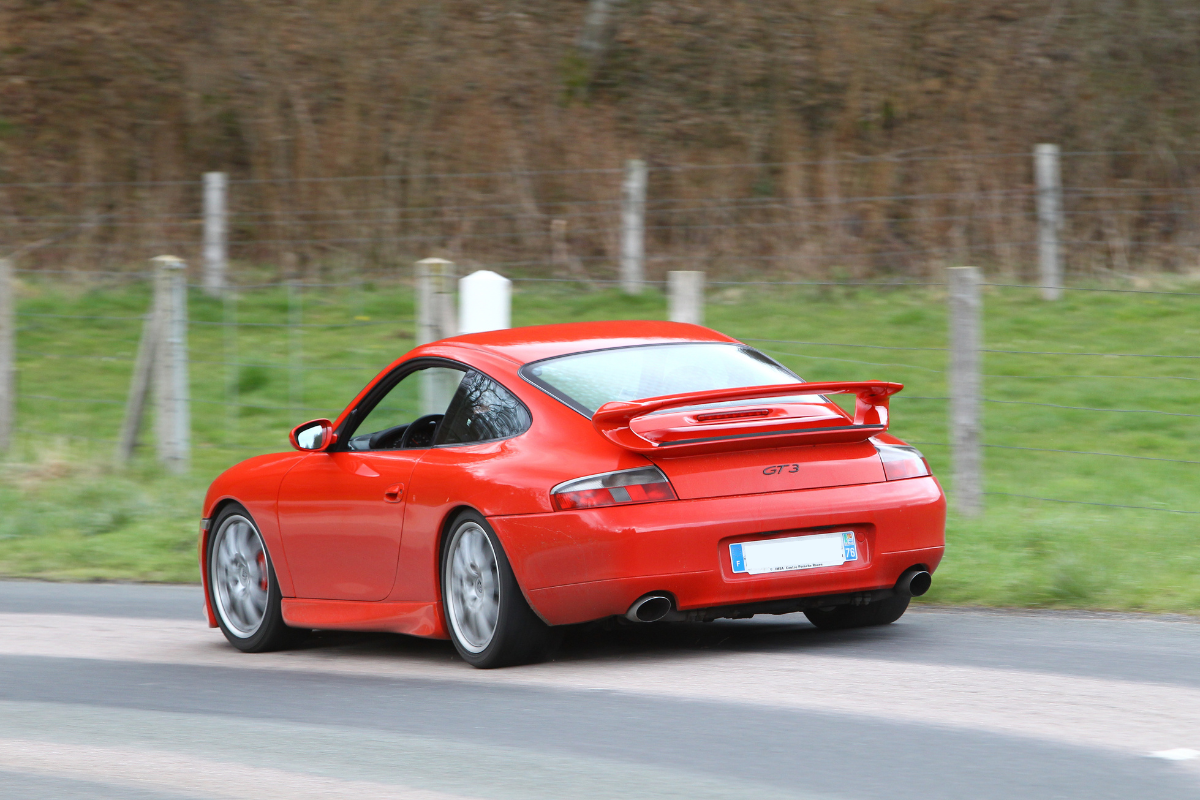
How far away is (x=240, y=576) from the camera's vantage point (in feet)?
25.7

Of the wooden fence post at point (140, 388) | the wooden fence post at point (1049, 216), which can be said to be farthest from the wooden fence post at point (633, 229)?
the wooden fence post at point (140, 388)

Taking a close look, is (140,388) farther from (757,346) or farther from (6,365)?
(757,346)

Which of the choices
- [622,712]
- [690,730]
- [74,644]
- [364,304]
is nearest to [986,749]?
[690,730]

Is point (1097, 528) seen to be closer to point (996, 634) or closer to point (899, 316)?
point (996, 634)

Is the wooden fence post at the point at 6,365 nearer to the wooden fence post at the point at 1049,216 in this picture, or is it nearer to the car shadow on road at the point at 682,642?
the car shadow on road at the point at 682,642

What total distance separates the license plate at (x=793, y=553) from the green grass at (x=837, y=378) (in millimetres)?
1701

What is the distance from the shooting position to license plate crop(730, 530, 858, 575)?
6.20 metres

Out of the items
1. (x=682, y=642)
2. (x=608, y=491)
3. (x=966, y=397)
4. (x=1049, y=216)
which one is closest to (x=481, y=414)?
(x=608, y=491)

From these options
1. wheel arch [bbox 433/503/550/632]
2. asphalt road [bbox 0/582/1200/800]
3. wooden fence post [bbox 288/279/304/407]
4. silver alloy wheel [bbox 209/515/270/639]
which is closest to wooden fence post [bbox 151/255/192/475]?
wooden fence post [bbox 288/279/304/407]

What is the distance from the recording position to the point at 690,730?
5215mm

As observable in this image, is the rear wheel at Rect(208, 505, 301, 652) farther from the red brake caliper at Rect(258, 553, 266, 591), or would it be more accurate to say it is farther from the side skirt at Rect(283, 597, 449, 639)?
the side skirt at Rect(283, 597, 449, 639)

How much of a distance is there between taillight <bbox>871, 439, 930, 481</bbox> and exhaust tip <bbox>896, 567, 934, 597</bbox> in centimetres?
37

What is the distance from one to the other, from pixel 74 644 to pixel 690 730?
379 centimetres

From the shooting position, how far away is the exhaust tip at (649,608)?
20.0 feet
